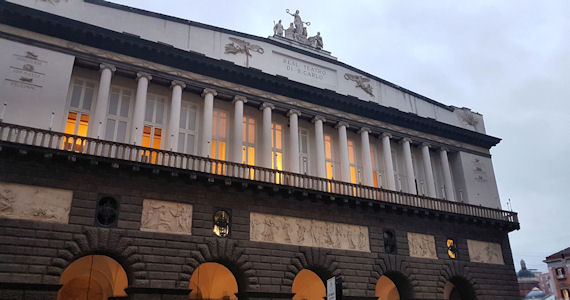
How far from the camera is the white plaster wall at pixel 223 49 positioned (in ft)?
80.9

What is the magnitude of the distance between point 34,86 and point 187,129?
780cm

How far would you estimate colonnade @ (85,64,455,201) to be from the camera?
2409 centimetres

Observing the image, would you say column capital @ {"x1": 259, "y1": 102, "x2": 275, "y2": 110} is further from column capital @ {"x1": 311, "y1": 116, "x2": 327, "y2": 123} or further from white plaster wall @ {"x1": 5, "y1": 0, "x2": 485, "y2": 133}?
column capital @ {"x1": 311, "y1": 116, "x2": 327, "y2": 123}

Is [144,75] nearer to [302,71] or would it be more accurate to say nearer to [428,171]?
[302,71]

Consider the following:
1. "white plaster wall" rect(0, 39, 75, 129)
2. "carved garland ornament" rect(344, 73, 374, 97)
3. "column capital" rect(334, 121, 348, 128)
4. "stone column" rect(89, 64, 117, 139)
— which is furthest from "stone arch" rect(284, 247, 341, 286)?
"white plaster wall" rect(0, 39, 75, 129)

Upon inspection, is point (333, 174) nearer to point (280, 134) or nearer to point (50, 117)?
point (280, 134)

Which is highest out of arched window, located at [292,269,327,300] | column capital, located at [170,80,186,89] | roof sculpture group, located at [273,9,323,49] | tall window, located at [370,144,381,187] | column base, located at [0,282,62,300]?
roof sculpture group, located at [273,9,323,49]

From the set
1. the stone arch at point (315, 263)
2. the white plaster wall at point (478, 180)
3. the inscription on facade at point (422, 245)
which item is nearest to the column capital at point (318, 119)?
the stone arch at point (315, 263)

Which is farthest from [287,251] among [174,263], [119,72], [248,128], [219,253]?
[119,72]

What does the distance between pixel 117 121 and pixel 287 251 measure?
36.2ft

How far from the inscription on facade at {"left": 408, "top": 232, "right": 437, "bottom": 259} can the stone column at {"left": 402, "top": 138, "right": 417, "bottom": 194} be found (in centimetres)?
349

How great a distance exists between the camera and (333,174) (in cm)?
2986

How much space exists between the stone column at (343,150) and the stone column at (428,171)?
6.77m

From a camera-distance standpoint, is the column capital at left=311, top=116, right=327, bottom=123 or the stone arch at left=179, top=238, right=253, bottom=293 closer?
the stone arch at left=179, top=238, right=253, bottom=293
